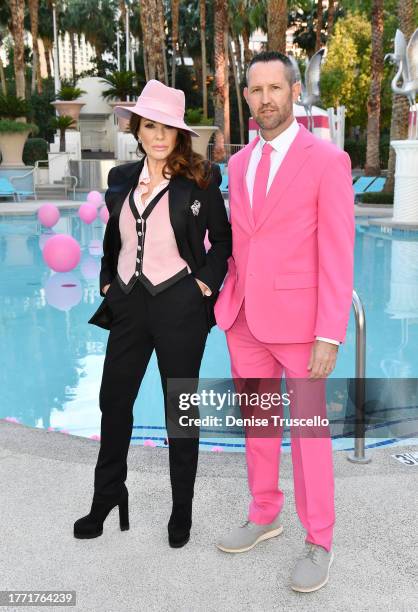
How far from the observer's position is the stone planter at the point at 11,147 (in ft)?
85.0

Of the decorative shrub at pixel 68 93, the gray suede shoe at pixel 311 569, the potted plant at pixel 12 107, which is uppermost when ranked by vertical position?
the decorative shrub at pixel 68 93

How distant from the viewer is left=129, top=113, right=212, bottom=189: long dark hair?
9.12ft

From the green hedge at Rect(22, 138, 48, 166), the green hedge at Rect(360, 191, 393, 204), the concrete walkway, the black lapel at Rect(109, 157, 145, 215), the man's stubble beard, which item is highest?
the man's stubble beard

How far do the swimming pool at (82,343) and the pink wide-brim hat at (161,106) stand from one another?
8.80 feet

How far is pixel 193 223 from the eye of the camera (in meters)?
2.78

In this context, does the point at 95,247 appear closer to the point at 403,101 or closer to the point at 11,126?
the point at 403,101

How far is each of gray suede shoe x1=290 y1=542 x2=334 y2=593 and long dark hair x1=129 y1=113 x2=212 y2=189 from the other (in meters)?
1.42

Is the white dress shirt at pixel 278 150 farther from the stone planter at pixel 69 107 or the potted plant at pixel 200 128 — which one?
the stone planter at pixel 69 107

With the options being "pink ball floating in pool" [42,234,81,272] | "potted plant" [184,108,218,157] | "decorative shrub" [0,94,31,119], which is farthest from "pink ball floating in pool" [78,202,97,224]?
"decorative shrub" [0,94,31,119]

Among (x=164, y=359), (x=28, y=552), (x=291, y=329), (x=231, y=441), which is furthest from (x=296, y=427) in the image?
(x=231, y=441)

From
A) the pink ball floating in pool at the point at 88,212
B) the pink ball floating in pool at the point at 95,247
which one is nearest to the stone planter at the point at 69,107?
the pink ball floating in pool at the point at 88,212

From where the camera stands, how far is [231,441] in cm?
507

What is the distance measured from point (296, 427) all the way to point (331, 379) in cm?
385

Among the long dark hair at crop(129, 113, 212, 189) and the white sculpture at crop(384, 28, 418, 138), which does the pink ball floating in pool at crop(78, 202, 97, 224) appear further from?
the long dark hair at crop(129, 113, 212, 189)
